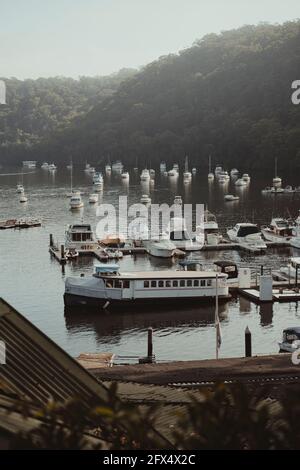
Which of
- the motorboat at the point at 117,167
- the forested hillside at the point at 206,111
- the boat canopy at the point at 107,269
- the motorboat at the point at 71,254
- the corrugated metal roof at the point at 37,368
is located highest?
the forested hillside at the point at 206,111

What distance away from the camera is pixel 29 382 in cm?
609

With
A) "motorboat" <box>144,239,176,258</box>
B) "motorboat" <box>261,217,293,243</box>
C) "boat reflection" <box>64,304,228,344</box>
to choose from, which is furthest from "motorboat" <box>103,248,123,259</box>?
"boat reflection" <box>64,304,228,344</box>

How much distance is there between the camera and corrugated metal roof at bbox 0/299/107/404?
6082mm

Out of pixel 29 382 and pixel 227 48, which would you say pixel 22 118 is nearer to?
pixel 227 48

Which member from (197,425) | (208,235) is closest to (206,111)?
(208,235)

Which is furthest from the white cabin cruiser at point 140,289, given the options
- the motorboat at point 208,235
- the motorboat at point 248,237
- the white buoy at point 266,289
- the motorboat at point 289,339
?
the motorboat at point 208,235

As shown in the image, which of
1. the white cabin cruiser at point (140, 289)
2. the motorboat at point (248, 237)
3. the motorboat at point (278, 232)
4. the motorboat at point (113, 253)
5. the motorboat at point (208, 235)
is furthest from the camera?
the motorboat at point (278, 232)

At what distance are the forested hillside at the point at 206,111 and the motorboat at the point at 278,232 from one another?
63254 millimetres

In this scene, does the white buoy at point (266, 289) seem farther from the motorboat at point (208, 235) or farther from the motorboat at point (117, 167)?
the motorboat at point (117, 167)

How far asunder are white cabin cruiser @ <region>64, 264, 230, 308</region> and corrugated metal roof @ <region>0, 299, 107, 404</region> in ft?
81.5

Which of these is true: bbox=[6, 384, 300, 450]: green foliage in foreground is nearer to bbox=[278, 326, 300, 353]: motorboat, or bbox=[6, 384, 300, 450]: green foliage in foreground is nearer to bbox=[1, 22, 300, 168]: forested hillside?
bbox=[278, 326, 300, 353]: motorboat

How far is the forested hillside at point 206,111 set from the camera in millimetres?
128750

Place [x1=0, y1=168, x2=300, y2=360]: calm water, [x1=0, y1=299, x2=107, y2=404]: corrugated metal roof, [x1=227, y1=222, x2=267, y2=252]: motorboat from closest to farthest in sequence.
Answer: [x1=0, y1=299, x2=107, y2=404]: corrugated metal roof
[x1=0, y1=168, x2=300, y2=360]: calm water
[x1=227, y1=222, x2=267, y2=252]: motorboat
